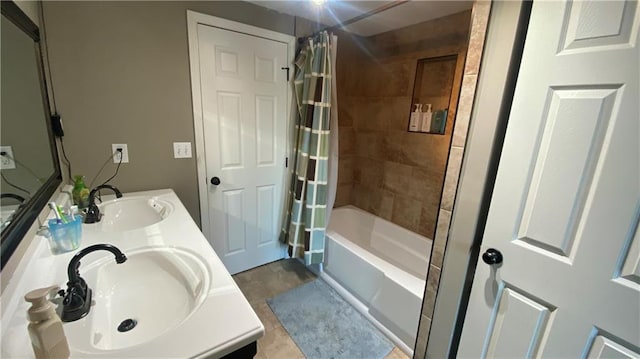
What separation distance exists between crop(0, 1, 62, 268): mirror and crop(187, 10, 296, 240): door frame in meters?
0.74

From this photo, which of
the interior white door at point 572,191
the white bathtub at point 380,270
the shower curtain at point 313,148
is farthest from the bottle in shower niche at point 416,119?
the interior white door at point 572,191

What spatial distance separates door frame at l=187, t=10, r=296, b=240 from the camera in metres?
1.75

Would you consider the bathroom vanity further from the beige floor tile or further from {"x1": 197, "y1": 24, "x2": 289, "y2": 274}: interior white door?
the beige floor tile

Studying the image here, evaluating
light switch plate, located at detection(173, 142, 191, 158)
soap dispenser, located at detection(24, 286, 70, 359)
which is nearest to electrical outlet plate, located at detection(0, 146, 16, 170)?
soap dispenser, located at detection(24, 286, 70, 359)

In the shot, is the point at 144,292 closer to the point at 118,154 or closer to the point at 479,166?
the point at 118,154

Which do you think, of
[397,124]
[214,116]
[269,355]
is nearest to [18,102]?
[214,116]

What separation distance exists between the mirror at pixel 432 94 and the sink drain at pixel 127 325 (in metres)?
2.24

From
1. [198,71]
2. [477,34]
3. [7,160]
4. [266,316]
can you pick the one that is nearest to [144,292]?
[7,160]

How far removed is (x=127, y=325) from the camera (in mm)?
830

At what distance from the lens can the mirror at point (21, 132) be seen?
812 mm

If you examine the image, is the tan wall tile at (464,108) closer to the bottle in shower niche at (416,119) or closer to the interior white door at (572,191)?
the interior white door at (572,191)

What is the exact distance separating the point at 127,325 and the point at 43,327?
1.27 feet

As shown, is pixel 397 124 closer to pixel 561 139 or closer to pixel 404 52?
pixel 404 52

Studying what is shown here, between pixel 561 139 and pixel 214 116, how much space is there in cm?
196
